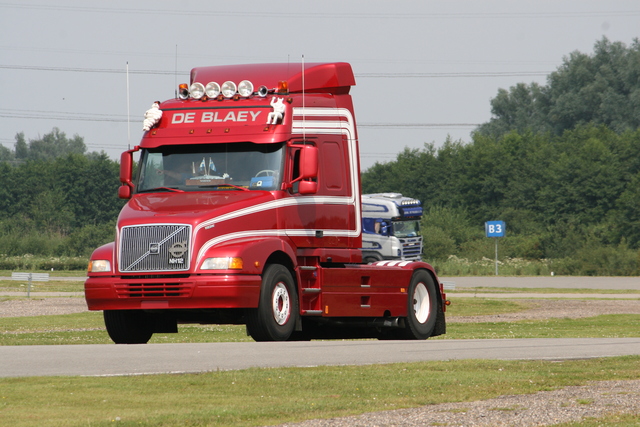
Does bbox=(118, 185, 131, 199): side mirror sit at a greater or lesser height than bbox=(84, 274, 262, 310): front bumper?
greater

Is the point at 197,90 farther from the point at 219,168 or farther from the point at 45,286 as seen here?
the point at 45,286

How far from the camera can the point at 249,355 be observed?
12.4 metres

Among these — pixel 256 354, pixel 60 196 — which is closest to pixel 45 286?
pixel 256 354

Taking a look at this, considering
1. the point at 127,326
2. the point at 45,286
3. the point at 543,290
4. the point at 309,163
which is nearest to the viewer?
the point at 309,163

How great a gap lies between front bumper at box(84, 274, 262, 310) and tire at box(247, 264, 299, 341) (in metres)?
0.19

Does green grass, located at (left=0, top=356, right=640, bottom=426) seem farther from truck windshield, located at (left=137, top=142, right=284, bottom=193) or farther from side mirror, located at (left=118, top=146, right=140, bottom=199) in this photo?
side mirror, located at (left=118, top=146, right=140, bottom=199)

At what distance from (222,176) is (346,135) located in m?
2.25

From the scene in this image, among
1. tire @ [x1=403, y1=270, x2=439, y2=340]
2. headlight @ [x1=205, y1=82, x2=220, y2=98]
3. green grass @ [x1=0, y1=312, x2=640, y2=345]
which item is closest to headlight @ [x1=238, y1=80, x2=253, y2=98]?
headlight @ [x1=205, y1=82, x2=220, y2=98]

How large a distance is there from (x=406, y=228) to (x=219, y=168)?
35.9m

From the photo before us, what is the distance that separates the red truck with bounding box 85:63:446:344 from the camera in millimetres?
13961

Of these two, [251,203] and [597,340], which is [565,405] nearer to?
[251,203]

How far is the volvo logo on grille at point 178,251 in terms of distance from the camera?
1388 centimetres

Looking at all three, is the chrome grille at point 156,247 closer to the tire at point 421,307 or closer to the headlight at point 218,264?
the headlight at point 218,264

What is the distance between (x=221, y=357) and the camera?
40.5 feet
